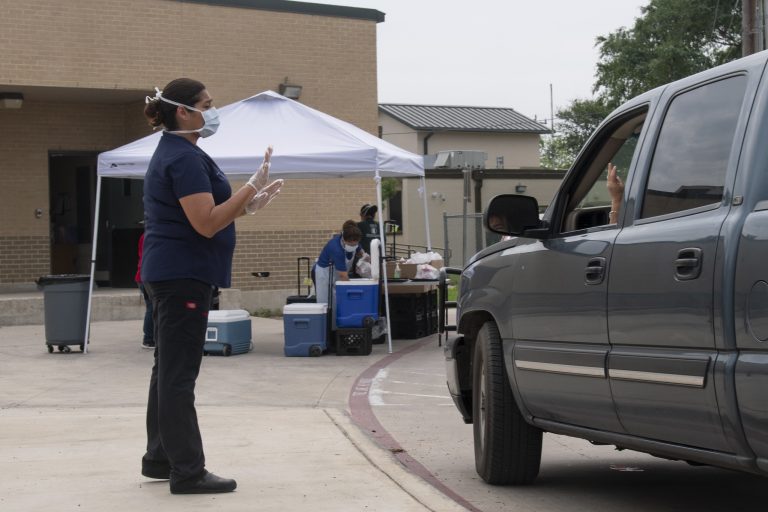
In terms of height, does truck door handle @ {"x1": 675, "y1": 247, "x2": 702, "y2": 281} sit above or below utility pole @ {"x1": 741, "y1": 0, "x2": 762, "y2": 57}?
below

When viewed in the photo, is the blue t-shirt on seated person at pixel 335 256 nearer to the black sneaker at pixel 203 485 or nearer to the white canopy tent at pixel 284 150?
the white canopy tent at pixel 284 150

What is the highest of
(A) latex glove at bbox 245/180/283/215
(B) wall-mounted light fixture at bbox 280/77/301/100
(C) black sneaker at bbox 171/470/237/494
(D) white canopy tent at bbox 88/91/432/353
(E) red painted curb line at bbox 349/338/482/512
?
(B) wall-mounted light fixture at bbox 280/77/301/100

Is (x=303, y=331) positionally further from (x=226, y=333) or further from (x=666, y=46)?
(x=666, y=46)

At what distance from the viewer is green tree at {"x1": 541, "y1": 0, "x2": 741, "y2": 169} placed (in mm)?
41312

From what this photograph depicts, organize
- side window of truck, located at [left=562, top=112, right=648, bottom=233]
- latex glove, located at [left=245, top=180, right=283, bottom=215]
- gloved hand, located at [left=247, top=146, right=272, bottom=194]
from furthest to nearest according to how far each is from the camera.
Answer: latex glove, located at [left=245, top=180, right=283, bottom=215], gloved hand, located at [left=247, top=146, right=272, bottom=194], side window of truck, located at [left=562, top=112, right=648, bottom=233]

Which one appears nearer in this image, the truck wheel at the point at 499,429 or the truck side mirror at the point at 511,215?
the truck side mirror at the point at 511,215

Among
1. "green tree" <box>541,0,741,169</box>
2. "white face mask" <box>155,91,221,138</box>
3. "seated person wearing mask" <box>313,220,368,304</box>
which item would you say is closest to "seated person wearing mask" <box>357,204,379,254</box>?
"seated person wearing mask" <box>313,220,368,304</box>

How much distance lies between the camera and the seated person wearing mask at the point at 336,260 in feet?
50.9

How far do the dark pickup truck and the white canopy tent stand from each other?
8010mm

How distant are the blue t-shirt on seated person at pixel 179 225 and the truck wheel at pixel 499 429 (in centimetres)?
153

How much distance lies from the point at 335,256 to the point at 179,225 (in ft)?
30.9

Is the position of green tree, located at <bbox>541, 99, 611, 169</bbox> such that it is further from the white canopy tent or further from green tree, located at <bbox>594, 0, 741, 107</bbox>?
the white canopy tent

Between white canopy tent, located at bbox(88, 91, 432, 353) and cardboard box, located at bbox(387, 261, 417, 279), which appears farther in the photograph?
cardboard box, located at bbox(387, 261, 417, 279)

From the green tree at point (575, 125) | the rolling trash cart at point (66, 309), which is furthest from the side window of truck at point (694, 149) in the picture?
the green tree at point (575, 125)
